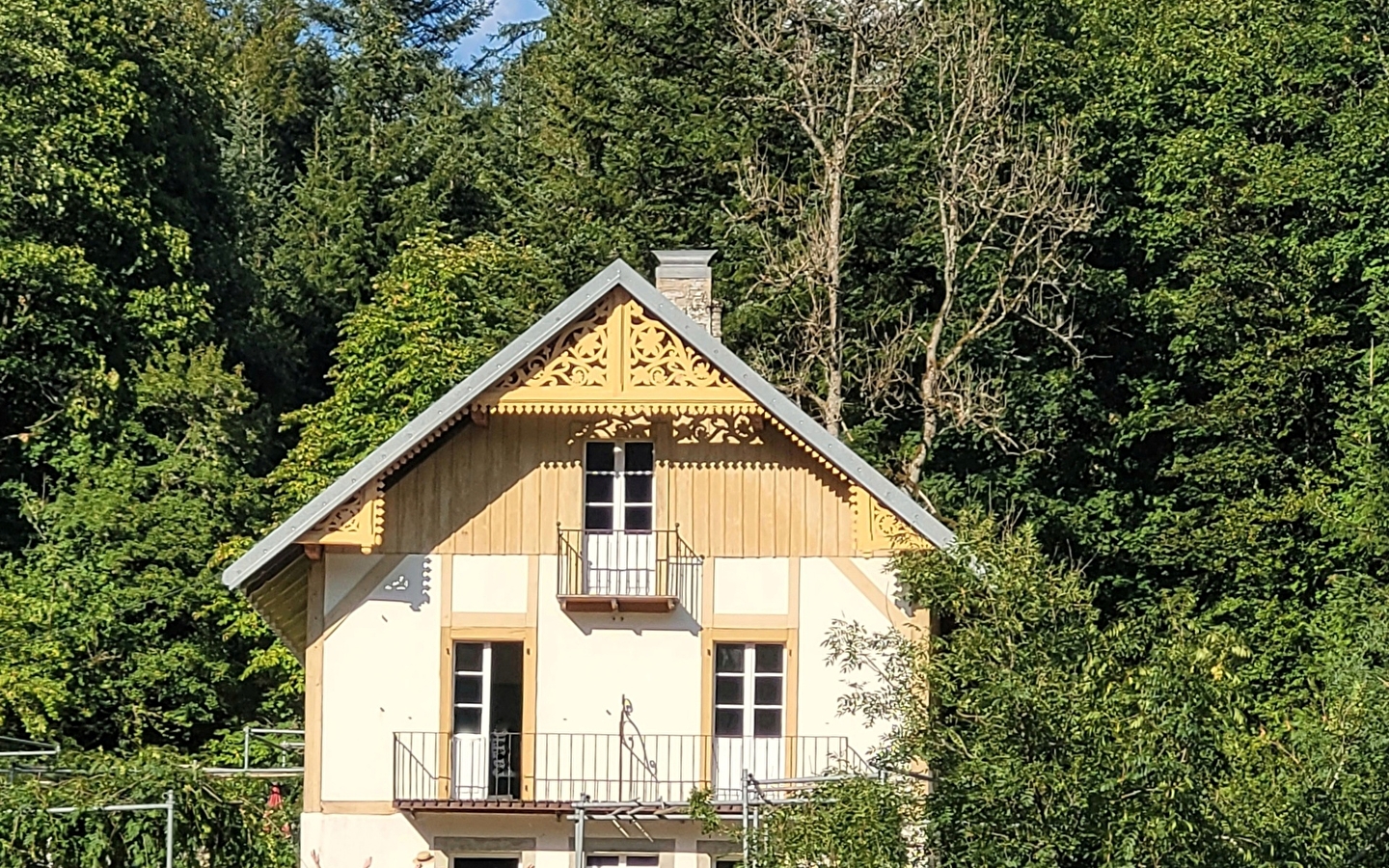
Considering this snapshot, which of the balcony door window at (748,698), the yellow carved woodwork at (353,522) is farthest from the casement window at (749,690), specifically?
the yellow carved woodwork at (353,522)

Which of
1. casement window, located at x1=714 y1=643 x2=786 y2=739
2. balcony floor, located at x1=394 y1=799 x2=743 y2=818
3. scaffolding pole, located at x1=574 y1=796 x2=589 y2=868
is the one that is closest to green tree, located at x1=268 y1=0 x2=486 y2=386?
casement window, located at x1=714 y1=643 x2=786 y2=739

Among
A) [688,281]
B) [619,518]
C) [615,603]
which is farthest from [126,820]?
[688,281]

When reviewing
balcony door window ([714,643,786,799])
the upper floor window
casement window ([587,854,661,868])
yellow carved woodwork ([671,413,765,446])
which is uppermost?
yellow carved woodwork ([671,413,765,446])

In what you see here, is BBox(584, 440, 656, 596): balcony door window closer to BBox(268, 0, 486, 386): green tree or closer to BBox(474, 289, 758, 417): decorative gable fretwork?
BBox(474, 289, 758, 417): decorative gable fretwork

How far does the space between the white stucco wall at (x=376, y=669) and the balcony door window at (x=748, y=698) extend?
331cm

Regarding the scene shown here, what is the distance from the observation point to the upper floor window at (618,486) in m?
29.3

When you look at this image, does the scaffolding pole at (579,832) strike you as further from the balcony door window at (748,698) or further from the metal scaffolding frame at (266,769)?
the metal scaffolding frame at (266,769)

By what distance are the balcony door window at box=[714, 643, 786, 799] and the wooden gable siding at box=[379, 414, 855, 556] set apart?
1185 millimetres

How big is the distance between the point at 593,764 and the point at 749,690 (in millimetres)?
2026

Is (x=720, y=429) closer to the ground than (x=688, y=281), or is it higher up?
closer to the ground

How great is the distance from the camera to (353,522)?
91.9ft

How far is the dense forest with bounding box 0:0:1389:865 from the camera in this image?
134ft

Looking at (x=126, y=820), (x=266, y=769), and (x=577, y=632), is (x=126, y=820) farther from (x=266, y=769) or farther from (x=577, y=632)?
(x=266, y=769)

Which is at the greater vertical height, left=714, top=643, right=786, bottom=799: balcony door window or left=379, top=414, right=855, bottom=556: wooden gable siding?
left=379, top=414, right=855, bottom=556: wooden gable siding
